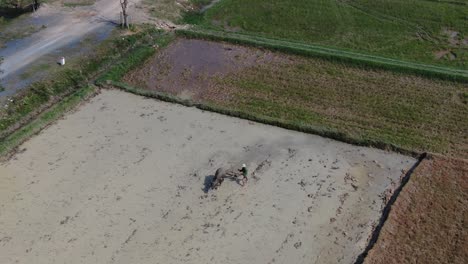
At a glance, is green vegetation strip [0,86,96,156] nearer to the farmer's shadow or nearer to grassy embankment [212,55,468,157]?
grassy embankment [212,55,468,157]

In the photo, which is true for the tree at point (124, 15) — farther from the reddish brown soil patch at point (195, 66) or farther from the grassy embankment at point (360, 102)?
the grassy embankment at point (360, 102)

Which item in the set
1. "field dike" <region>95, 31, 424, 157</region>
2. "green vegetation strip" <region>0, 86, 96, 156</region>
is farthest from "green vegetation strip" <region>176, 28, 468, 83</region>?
"green vegetation strip" <region>0, 86, 96, 156</region>

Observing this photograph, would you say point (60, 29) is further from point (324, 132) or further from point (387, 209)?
point (387, 209)

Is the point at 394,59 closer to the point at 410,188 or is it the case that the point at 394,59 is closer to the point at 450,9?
the point at 450,9

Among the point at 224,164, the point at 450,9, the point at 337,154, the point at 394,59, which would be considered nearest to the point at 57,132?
the point at 224,164

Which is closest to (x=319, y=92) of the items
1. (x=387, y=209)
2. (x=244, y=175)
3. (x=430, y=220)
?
(x=244, y=175)
